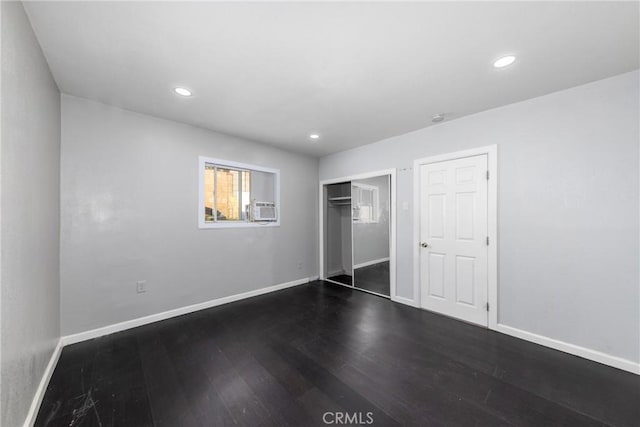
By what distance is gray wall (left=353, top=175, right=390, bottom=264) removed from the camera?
379 centimetres

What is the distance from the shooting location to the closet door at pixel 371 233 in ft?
12.5

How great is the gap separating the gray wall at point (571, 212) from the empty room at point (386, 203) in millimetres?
17

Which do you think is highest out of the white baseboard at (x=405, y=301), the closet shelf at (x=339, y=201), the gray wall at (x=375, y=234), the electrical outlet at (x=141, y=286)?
the closet shelf at (x=339, y=201)

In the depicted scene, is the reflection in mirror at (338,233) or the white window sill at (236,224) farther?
the reflection in mirror at (338,233)

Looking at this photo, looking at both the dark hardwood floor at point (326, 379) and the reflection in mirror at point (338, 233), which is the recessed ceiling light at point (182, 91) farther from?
the reflection in mirror at point (338, 233)

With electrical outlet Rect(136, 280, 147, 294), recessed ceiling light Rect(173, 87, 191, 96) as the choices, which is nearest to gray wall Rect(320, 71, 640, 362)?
recessed ceiling light Rect(173, 87, 191, 96)

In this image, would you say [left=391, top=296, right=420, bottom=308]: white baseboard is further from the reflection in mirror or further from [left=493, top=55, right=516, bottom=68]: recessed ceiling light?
[left=493, top=55, right=516, bottom=68]: recessed ceiling light

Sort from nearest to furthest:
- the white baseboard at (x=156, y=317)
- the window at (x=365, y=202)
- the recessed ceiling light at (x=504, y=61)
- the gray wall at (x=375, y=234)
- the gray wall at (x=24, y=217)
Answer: the gray wall at (x=24, y=217) < the recessed ceiling light at (x=504, y=61) < the white baseboard at (x=156, y=317) < the gray wall at (x=375, y=234) < the window at (x=365, y=202)

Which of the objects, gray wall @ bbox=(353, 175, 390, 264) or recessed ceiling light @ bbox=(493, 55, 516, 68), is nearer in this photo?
recessed ceiling light @ bbox=(493, 55, 516, 68)

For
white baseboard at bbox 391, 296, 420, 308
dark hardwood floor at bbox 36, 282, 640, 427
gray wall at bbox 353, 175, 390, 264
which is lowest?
dark hardwood floor at bbox 36, 282, 640, 427

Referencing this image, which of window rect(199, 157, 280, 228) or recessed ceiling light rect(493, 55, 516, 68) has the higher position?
recessed ceiling light rect(493, 55, 516, 68)

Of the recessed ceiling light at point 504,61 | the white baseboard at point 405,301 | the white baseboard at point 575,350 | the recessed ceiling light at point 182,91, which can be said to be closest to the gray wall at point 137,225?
the recessed ceiling light at point 182,91

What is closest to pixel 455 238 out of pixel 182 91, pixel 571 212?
pixel 571 212
